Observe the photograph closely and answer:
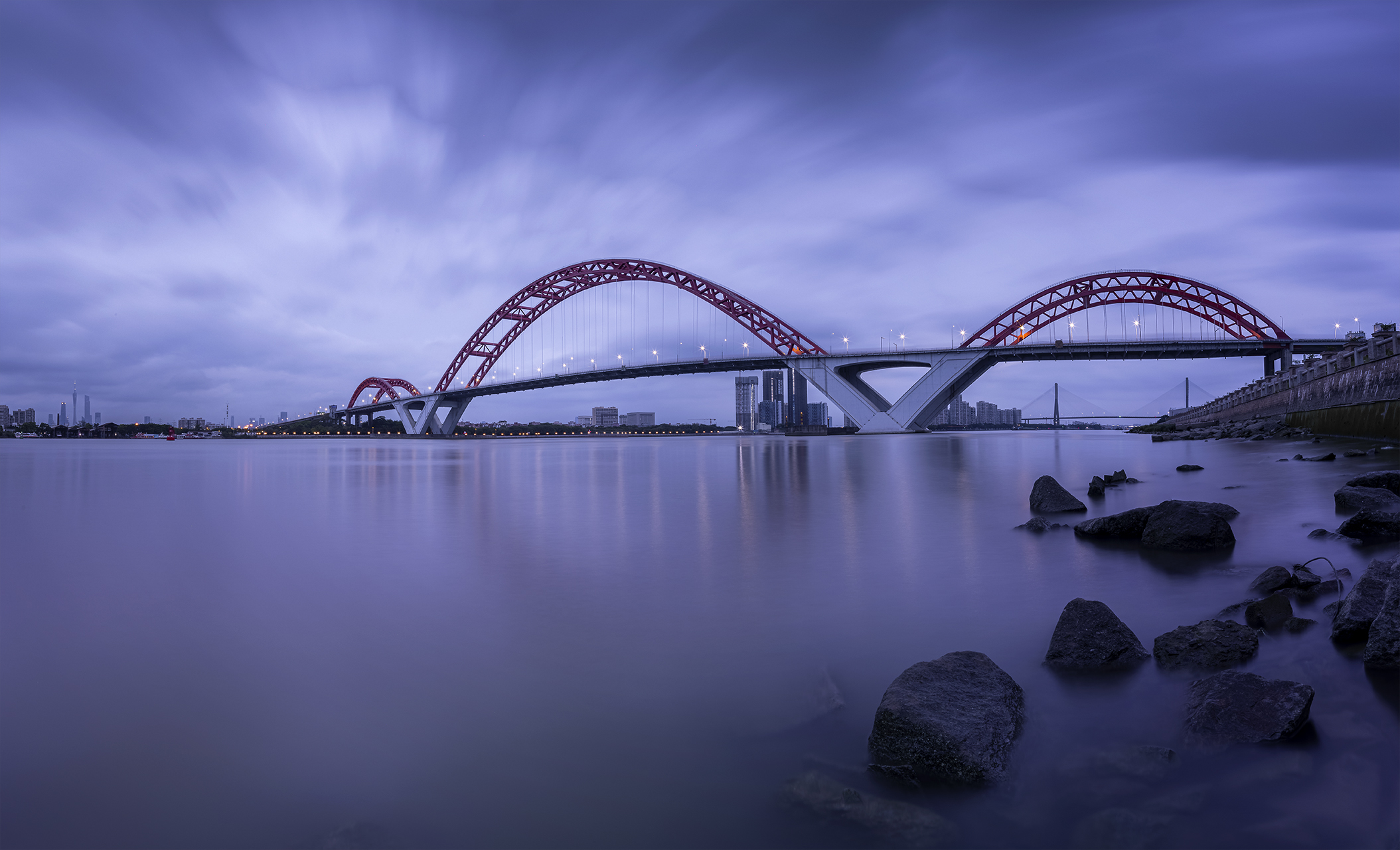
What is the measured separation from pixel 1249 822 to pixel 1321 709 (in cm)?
85

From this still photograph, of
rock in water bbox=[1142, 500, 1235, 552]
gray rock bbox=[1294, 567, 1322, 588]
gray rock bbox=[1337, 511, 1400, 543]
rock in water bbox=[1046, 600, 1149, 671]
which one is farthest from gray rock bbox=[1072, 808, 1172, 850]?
gray rock bbox=[1337, 511, 1400, 543]

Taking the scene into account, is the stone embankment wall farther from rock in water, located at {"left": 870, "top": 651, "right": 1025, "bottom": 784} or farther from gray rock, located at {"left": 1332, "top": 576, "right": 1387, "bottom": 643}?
rock in water, located at {"left": 870, "top": 651, "right": 1025, "bottom": 784}

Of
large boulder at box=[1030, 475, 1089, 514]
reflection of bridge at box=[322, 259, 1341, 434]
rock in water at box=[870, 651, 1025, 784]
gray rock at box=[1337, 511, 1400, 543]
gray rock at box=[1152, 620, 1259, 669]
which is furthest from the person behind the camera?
reflection of bridge at box=[322, 259, 1341, 434]

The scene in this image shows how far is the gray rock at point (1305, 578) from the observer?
3537 millimetres

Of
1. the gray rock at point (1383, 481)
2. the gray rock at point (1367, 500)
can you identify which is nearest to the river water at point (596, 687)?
the gray rock at point (1367, 500)

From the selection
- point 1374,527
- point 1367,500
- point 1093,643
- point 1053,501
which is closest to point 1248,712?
point 1093,643

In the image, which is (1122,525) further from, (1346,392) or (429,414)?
(429,414)

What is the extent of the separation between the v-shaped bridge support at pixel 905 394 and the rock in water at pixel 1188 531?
42.0 m

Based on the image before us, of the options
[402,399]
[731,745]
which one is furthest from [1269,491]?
[402,399]

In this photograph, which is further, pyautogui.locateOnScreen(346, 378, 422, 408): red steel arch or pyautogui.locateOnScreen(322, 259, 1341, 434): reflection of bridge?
pyautogui.locateOnScreen(346, 378, 422, 408): red steel arch

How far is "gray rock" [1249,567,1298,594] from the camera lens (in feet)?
11.6

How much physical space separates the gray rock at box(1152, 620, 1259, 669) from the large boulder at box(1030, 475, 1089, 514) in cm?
469

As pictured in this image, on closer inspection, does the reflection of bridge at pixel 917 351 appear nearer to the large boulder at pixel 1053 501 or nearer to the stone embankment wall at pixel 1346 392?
the stone embankment wall at pixel 1346 392

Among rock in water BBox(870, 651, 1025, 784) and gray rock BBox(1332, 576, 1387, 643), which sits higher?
gray rock BBox(1332, 576, 1387, 643)
